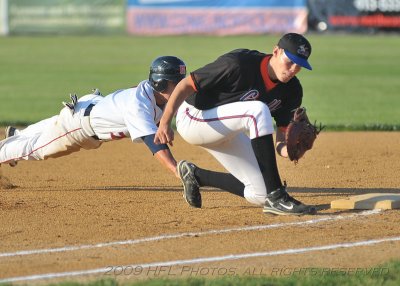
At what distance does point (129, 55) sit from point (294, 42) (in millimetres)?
16788

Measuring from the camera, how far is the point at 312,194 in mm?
7227

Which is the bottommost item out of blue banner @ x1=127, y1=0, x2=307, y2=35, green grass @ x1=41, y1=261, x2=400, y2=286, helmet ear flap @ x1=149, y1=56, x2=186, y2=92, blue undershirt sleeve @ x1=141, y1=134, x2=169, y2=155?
blue banner @ x1=127, y1=0, x2=307, y2=35

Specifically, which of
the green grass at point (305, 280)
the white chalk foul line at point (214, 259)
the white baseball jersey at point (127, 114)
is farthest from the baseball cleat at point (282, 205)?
the green grass at point (305, 280)

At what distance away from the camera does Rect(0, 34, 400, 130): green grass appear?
1350 cm

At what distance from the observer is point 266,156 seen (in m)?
6.01

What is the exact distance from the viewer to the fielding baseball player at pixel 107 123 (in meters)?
6.54

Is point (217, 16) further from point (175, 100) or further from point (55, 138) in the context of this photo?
point (175, 100)

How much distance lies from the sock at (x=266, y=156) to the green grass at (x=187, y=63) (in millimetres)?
5543

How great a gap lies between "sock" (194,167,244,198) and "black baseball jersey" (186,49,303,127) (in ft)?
1.64

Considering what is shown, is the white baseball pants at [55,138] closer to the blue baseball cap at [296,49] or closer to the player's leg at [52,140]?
the player's leg at [52,140]

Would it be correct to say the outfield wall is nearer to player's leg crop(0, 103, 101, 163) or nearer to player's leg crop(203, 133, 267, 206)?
player's leg crop(0, 103, 101, 163)

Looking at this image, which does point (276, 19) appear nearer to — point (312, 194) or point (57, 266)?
point (312, 194)

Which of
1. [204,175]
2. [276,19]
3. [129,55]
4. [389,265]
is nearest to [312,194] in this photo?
[204,175]

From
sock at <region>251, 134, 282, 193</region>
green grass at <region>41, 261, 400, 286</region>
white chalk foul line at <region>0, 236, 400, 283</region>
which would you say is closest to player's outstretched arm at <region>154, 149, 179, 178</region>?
sock at <region>251, 134, 282, 193</region>
